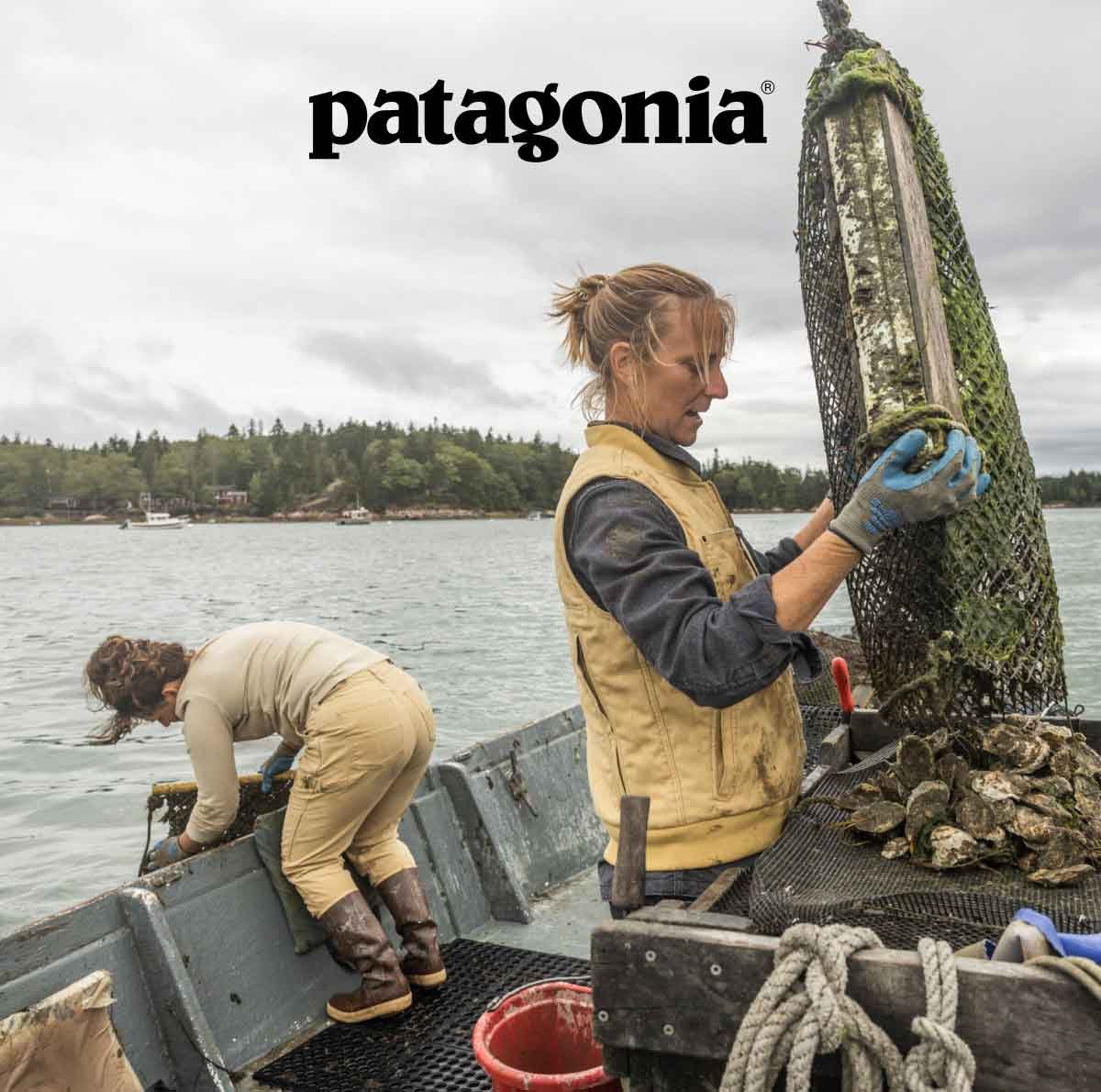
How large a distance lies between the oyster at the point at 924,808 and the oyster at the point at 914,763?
0.21 metres

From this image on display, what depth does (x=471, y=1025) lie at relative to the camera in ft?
15.1

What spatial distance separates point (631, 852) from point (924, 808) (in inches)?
37.7

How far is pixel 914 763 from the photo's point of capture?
3.08 m

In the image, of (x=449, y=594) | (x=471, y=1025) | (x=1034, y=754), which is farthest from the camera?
(x=449, y=594)

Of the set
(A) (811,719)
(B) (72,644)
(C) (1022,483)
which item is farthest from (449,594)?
(C) (1022,483)

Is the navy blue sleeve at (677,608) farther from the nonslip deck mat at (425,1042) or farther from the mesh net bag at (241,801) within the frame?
the mesh net bag at (241,801)

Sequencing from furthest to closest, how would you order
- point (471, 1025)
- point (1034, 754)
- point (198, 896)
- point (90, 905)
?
point (471, 1025) < point (198, 896) < point (90, 905) < point (1034, 754)

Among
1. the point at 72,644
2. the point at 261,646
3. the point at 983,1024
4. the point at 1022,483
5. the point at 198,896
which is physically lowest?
the point at 72,644

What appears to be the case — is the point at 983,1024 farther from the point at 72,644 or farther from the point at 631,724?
the point at 72,644

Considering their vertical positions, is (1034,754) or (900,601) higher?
(900,601)

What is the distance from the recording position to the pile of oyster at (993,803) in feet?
8.59

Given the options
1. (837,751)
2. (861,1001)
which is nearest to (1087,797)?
(837,751)

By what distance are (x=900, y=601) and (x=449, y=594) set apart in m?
39.3

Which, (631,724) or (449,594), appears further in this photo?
(449,594)
